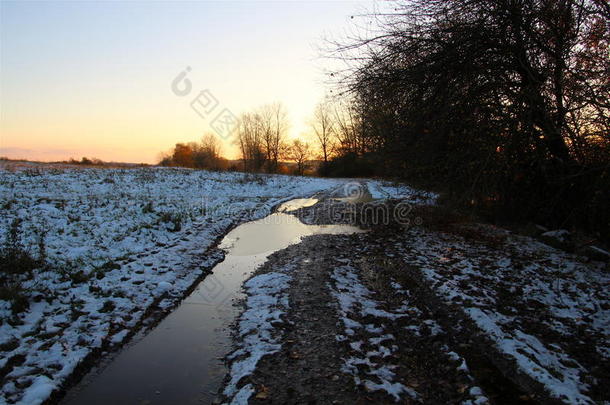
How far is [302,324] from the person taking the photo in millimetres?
5301

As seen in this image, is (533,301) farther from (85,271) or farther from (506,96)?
(85,271)

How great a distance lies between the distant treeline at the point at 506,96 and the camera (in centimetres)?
634

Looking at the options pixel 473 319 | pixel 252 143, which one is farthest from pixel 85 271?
pixel 252 143

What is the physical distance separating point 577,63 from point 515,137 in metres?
1.66

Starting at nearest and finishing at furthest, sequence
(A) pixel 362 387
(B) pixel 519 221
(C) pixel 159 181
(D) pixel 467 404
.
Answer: (D) pixel 467 404, (A) pixel 362 387, (B) pixel 519 221, (C) pixel 159 181

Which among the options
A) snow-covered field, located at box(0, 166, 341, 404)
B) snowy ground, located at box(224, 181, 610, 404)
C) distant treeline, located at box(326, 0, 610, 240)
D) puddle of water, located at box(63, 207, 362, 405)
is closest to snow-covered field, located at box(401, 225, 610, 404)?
snowy ground, located at box(224, 181, 610, 404)

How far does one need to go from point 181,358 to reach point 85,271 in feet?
12.1

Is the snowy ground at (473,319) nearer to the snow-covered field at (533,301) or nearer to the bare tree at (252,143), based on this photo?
the snow-covered field at (533,301)

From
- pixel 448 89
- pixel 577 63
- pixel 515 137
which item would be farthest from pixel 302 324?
pixel 577 63

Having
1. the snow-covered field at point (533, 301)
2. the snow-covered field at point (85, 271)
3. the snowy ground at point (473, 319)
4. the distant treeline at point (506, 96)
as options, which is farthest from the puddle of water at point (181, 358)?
the distant treeline at point (506, 96)

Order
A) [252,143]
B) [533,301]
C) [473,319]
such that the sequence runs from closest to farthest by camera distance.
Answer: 1. [473,319]
2. [533,301]
3. [252,143]

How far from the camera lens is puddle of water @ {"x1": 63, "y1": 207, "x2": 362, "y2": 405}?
12.7 feet

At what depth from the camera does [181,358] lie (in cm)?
458

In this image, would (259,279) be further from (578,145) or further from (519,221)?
(519,221)
